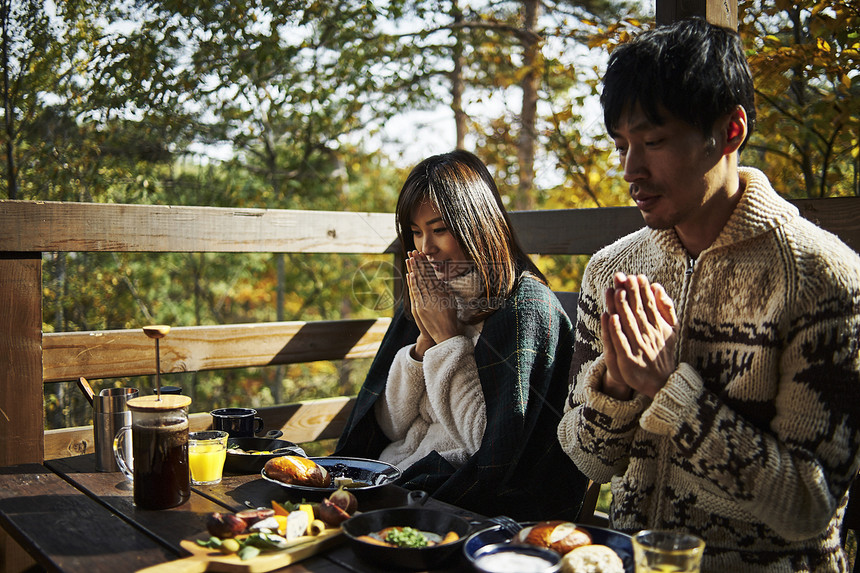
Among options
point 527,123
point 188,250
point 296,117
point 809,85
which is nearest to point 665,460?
point 188,250

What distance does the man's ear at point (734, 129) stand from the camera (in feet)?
4.35

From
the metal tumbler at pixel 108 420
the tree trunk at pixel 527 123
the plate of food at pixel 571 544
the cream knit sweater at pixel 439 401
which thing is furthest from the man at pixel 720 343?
the tree trunk at pixel 527 123

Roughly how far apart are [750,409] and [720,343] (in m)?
0.13

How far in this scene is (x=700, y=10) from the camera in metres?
1.75

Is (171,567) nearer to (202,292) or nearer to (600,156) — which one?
(600,156)

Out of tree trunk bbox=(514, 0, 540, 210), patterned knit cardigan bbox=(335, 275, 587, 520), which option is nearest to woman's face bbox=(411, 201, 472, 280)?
patterned knit cardigan bbox=(335, 275, 587, 520)

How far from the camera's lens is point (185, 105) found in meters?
4.83

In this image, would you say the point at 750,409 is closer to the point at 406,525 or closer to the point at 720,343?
the point at 720,343

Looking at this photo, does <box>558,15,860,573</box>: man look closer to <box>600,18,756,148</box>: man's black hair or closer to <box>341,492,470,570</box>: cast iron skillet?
<box>600,18,756,148</box>: man's black hair

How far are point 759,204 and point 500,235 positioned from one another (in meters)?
0.85

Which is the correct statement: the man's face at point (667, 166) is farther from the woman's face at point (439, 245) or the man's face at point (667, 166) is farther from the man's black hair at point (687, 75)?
the woman's face at point (439, 245)

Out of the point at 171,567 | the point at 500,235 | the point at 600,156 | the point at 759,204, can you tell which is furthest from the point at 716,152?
the point at 600,156

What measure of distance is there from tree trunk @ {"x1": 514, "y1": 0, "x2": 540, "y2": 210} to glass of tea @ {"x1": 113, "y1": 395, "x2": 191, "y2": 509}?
458cm

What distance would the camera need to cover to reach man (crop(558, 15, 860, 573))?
1.23 metres
